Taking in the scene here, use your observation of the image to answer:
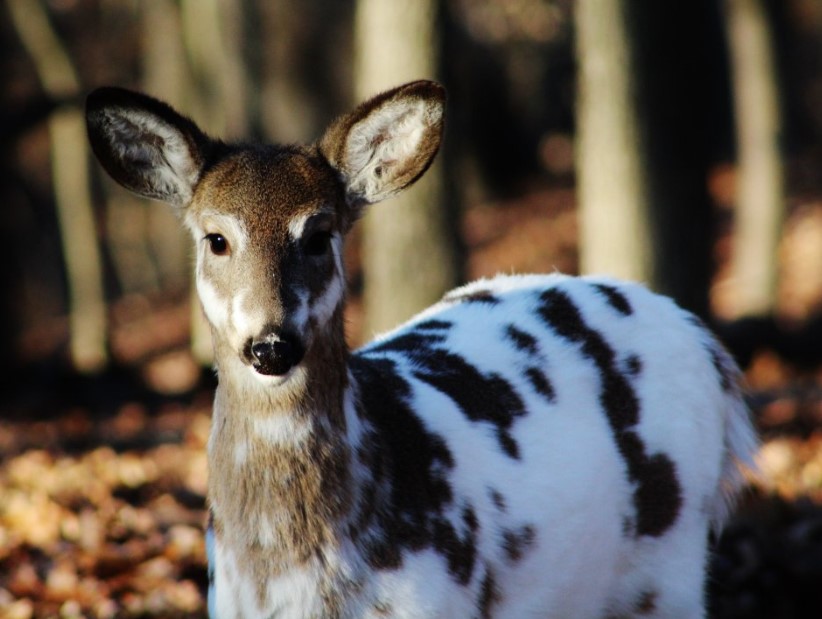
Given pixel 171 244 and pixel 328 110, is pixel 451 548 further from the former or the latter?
pixel 171 244

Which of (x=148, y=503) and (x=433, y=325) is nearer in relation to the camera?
(x=433, y=325)

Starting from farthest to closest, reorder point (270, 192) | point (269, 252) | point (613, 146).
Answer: point (613, 146)
point (270, 192)
point (269, 252)

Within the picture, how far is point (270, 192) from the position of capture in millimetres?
4496

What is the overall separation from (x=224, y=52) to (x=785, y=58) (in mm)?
7615

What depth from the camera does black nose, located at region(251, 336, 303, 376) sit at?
163 inches

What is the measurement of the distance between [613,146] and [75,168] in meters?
9.34

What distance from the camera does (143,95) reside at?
469 centimetres

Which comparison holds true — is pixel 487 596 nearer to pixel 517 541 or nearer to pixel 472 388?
pixel 517 541

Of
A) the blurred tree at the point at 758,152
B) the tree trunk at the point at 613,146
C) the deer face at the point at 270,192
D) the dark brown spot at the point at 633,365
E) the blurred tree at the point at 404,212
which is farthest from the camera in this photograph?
the blurred tree at the point at 758,152

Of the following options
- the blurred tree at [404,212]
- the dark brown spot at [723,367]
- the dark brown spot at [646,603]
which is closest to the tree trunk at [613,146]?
the blurred tree at [404,212]

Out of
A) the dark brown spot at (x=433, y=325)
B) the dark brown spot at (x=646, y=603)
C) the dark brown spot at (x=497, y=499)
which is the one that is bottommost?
the dark brown spot at (x=646, y=603)

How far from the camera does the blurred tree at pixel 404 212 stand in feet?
30.4

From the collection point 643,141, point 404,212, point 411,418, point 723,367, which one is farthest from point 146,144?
point 643,141

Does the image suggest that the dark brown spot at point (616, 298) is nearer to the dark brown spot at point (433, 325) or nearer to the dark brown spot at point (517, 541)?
the dark brown spot at point (433, 325)
